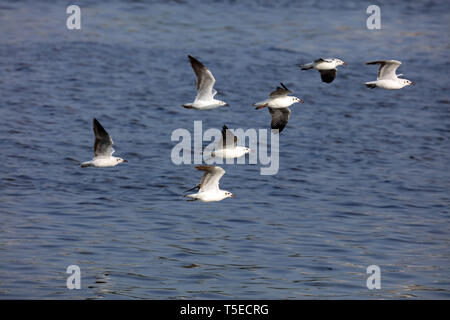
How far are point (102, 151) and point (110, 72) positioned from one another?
51.1 feet

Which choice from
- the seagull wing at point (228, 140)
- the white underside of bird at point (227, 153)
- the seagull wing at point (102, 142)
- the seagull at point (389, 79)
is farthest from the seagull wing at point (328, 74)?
the seagull wing at point (102, 142)

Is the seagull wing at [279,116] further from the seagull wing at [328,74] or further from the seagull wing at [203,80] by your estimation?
the seagull wing at [203,80]

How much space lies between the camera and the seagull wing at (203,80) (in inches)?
654

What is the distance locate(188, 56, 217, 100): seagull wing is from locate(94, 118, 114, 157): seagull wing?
2240 millimetres

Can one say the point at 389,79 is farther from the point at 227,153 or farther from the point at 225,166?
the point at 225,166

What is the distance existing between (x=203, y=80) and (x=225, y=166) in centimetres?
690

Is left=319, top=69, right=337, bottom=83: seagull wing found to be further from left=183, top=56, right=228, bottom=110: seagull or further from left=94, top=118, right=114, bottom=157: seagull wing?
A: left=94, top=118, right=114, bottom=157: seagull wing

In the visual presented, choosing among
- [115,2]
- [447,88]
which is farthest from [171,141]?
[115,2]

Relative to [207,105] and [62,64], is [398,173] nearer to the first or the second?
[207,105]

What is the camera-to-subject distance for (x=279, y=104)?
704 inches

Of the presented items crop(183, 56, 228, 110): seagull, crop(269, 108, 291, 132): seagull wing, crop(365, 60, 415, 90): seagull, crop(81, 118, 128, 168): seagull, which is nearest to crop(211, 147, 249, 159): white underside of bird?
crop(183, 56, 228, 110): seagull

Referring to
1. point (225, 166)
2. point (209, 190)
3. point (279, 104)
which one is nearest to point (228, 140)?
point (209, 190)

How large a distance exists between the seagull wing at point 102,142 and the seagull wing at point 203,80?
224 cm

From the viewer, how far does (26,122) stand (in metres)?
26.5
